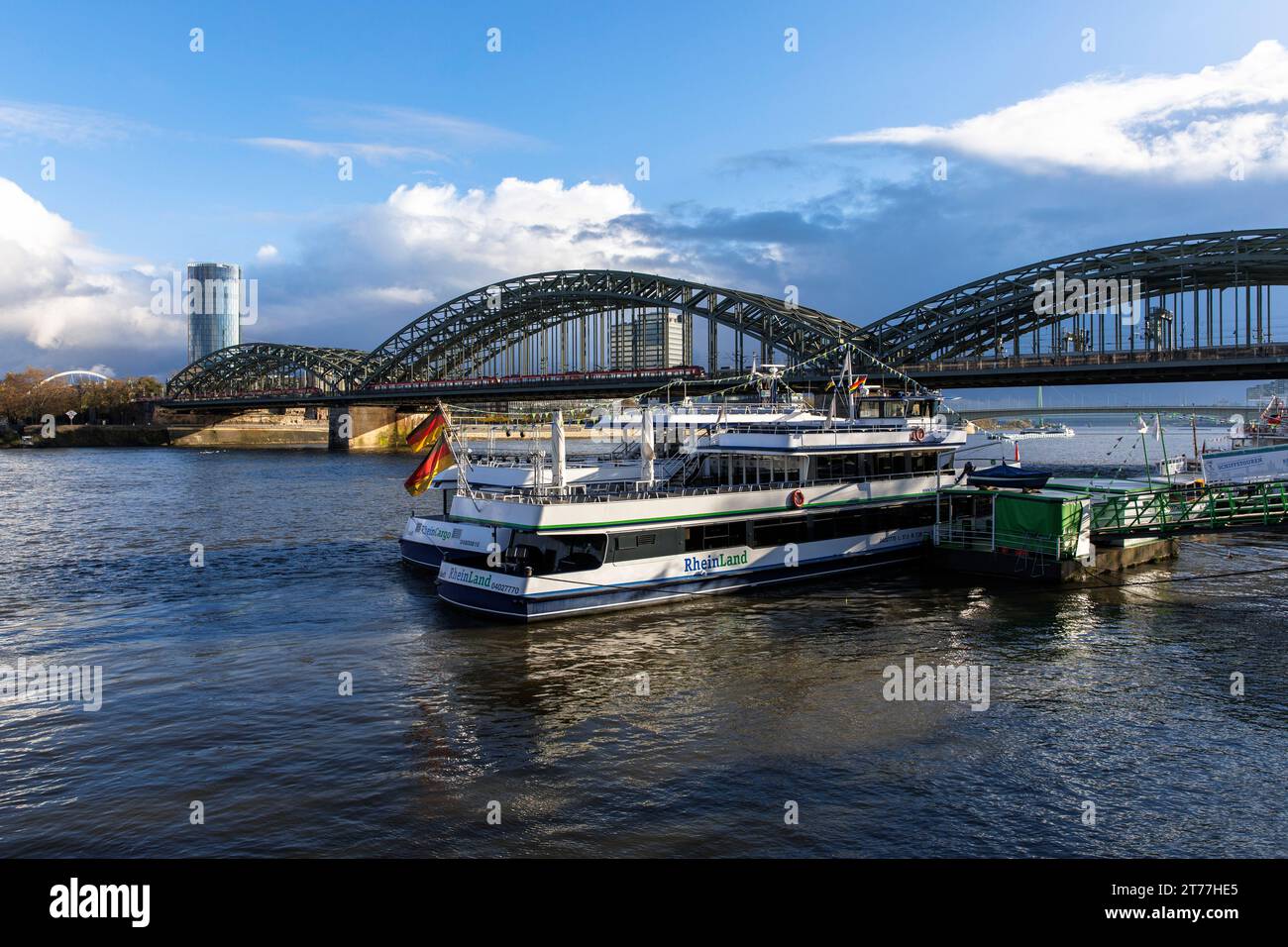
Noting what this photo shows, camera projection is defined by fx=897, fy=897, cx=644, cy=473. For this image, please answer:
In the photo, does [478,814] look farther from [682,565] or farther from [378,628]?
[682,565]

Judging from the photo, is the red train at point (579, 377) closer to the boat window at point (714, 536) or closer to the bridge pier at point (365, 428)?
the bridge pier at point (365, 428)

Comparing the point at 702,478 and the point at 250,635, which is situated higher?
the point at 702,478

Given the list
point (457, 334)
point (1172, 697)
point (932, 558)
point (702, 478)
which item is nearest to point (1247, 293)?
point (932, 558)

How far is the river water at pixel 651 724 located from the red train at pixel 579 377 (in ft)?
281

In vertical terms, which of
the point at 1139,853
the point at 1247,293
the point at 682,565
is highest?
the point at 1247,293

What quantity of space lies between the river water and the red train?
281 feet

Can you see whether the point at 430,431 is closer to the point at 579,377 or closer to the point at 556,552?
the point at 556,552

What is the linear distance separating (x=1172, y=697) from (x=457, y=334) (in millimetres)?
171853

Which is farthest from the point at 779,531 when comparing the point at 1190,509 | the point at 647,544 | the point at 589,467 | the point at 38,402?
the point at 38,402

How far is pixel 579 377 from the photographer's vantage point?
5472 inches

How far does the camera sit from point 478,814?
16.6 meters

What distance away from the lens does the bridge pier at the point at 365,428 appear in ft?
573

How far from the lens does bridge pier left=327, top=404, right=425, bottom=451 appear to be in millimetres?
174625

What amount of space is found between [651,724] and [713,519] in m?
13.6
